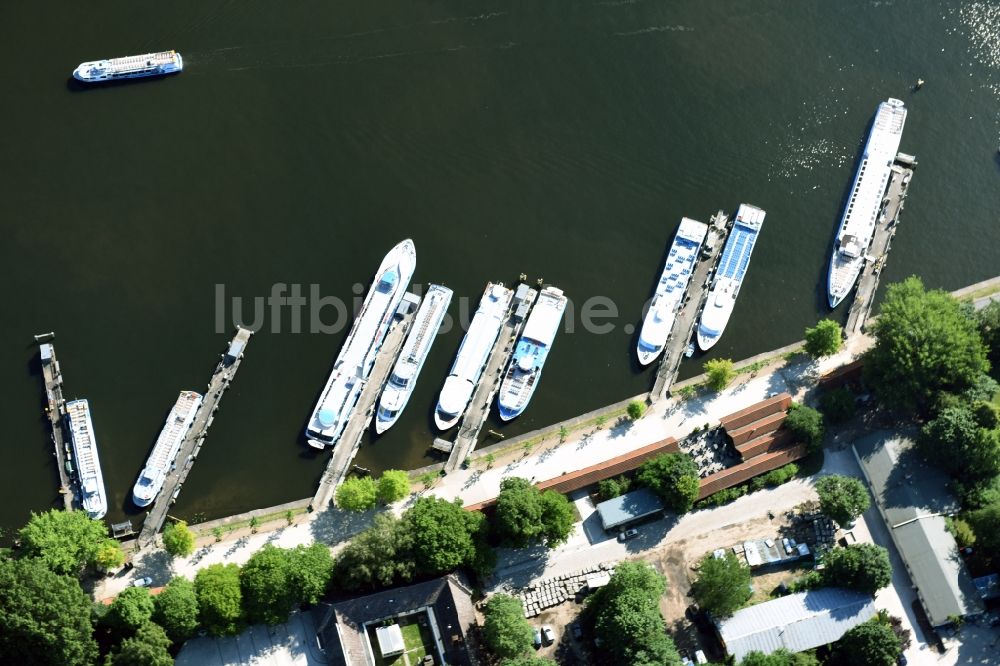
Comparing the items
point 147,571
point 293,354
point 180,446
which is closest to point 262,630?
point 147,571

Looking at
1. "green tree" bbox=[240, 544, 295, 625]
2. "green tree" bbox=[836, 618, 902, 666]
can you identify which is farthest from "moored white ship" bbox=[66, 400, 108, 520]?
"green tree" bbox=[836, 618, 902, 666]

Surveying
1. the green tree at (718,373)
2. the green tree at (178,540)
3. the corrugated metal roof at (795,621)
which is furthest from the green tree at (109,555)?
the green tree at (718,373)

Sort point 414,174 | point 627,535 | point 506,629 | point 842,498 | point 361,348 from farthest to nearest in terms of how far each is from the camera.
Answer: point 414,174
point 361,348
point 627,535
point 842,498
point 506,629

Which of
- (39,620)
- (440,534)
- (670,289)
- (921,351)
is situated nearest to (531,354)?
(670,289)

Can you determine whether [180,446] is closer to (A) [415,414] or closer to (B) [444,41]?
(A) [415,414]

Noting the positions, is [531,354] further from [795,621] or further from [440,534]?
[795,621]

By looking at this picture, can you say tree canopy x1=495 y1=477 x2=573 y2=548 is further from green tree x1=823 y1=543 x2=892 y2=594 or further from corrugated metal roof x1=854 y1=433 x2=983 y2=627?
corrugated metal roof x1=854 y1=433 x2=983 y2=627
